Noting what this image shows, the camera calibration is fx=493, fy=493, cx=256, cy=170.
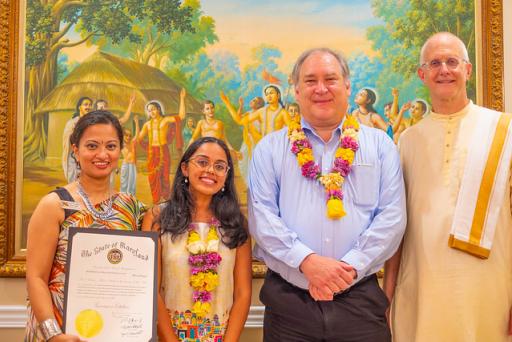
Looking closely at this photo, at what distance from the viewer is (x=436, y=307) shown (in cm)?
238

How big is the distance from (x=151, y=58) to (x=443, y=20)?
201 centimetres

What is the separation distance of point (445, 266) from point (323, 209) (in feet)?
2.18

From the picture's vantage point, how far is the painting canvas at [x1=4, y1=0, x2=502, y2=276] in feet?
10.5

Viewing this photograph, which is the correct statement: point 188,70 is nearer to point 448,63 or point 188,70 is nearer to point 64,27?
point 64,27

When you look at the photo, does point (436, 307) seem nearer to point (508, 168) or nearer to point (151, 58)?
point (508, 168)

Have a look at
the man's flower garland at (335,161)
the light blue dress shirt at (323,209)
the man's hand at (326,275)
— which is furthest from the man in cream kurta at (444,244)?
the man's hand at (326,275)

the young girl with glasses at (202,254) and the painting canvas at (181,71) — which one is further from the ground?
the painting canvas at (181,71)

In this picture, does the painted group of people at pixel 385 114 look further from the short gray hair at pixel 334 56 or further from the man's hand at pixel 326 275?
the man's hand at pixel 326 275

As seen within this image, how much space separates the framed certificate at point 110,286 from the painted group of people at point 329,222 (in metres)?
0.21

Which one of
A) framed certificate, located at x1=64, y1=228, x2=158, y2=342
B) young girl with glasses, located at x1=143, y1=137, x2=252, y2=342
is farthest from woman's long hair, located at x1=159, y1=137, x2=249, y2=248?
framed certificate, located at x1=64, y1=228, x2=158, y2=342

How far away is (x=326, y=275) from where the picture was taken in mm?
2070

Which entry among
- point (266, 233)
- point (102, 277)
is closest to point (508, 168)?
point (266, 233)

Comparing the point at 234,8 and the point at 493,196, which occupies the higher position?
the point at 234,8

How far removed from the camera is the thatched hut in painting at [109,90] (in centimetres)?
319
